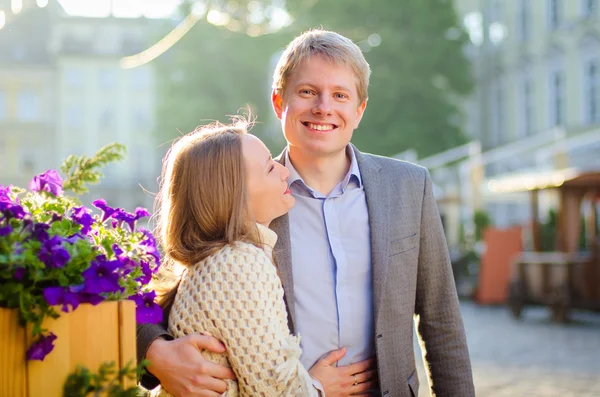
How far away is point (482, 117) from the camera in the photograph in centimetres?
3806

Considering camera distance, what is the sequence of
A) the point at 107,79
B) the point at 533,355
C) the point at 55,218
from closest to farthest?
1. the point at 55,218
2. the point at 533,355
3. the point at 107,79

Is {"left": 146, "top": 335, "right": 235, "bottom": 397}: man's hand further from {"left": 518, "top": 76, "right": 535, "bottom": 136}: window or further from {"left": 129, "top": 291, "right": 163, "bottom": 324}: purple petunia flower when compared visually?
{"left": 518, "top": 76, "right": 535, "bottom": 136}: window

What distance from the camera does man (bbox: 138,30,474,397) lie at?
10.0 feet

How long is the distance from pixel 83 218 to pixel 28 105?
A: 231 feet

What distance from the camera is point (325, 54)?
3.21m

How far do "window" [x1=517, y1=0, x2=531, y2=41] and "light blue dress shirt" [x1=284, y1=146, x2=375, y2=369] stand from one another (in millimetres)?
31750

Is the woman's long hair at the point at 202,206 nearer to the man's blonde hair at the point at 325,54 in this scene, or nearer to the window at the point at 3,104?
the man's blonde hair at the point at 325,54

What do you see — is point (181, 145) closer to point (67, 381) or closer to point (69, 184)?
point (69, 184)

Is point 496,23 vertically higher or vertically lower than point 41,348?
higher

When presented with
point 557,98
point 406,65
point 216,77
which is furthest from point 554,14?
point 216,77

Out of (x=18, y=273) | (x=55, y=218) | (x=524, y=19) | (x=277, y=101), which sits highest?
(x=524, y=19)

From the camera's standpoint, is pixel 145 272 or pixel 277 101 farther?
pixel 277 101

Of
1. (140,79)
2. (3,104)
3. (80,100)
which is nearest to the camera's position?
(3,104)

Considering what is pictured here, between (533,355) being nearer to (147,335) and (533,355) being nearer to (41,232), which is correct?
(147,335)
